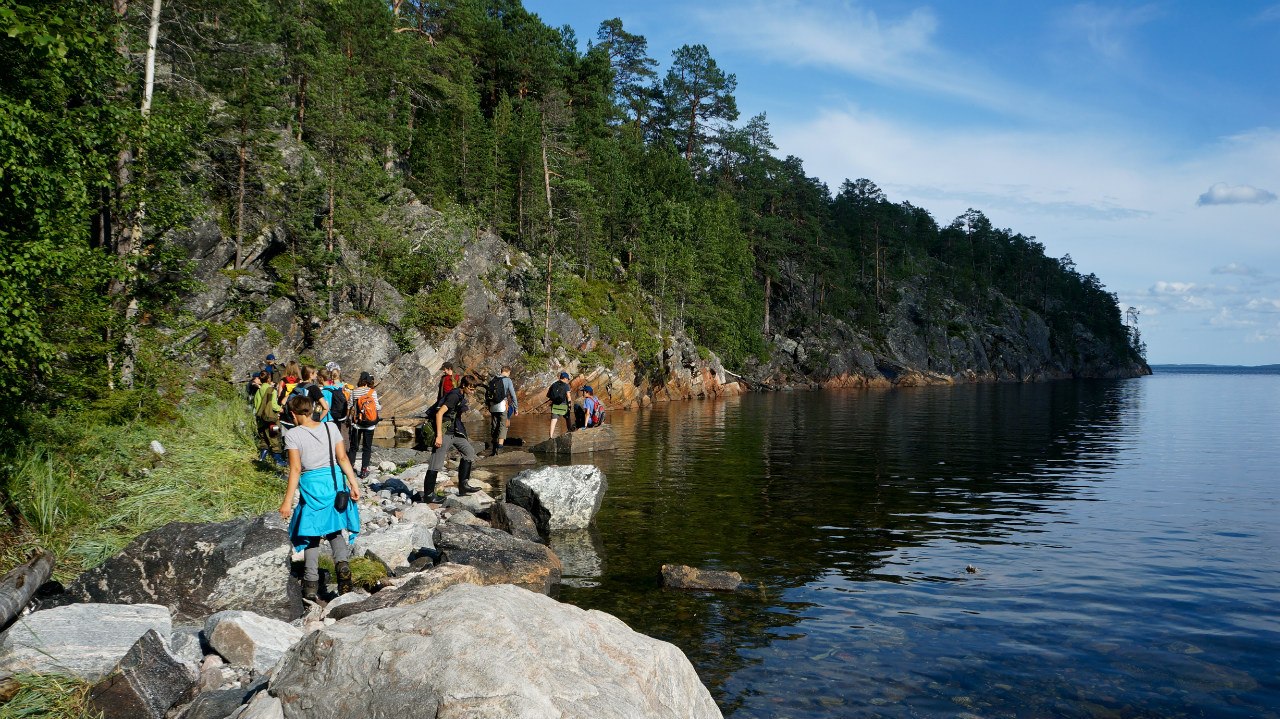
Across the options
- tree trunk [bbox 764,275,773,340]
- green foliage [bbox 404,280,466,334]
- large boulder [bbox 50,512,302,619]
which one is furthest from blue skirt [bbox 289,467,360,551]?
tree trunk [bbox 764,275,773,340]

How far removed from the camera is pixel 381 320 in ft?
128

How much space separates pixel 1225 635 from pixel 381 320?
3687 cm

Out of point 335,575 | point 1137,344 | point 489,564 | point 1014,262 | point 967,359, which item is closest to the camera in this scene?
point 335,575

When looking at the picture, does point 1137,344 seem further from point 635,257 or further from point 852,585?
point 852,585

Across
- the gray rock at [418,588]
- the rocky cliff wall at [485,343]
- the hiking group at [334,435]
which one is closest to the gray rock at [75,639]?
the gray rock at [418,588]

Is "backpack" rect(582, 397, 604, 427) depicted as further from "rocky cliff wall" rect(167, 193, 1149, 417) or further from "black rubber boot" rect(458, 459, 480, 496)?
"rocky cliff wall" rect(167, 193, 1149, 417)

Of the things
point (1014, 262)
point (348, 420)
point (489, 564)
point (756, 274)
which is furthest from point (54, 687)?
point (1014, 262)

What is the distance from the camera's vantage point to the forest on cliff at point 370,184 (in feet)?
37.0

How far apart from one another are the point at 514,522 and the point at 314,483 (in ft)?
19.7

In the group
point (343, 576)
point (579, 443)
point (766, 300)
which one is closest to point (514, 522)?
point (343, 576)

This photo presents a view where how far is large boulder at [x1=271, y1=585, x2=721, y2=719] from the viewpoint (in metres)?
4.69

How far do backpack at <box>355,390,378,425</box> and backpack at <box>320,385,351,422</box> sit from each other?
32cm

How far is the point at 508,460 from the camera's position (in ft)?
78.9

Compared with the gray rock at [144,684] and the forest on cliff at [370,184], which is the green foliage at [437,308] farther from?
the gray rock at [144,684]
